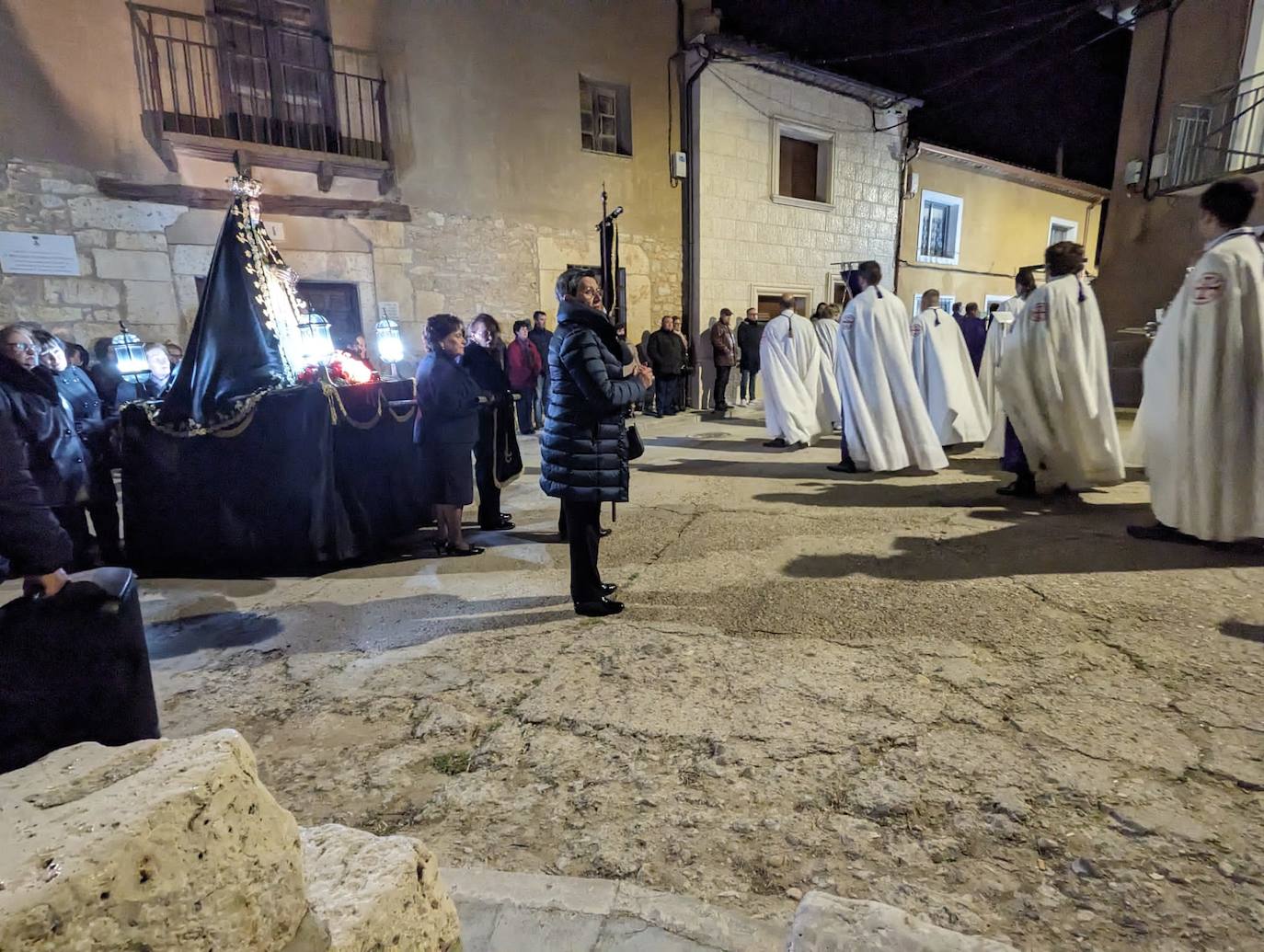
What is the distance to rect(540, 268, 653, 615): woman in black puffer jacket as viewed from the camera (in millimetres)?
3152

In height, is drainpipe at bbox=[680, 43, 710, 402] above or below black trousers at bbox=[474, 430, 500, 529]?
above

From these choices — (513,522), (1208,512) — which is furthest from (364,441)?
(1208,512)

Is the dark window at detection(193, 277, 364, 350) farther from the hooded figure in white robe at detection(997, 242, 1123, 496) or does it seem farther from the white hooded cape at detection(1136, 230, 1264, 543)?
the white hooded cape at detection(1136, 230, 1264, 543)

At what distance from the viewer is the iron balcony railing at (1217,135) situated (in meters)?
8.88

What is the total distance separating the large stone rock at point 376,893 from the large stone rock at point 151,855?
0.10 meters

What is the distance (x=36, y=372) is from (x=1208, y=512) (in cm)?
689

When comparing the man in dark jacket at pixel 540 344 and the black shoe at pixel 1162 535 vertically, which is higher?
the man in dark jacket at pixel 540 344

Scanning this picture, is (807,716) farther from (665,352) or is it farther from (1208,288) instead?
(665,352)

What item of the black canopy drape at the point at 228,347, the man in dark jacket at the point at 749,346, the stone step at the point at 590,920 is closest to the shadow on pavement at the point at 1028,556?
the stone step at the point at 590,920

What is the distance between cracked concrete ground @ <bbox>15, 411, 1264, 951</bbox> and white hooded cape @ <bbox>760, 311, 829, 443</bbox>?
14.4ft

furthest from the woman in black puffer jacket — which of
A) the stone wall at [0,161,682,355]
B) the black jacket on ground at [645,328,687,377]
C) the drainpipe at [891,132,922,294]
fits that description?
the drainpipe at [891,132,922,294]

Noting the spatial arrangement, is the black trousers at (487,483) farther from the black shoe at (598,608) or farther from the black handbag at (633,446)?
the black shoe at (598,608)

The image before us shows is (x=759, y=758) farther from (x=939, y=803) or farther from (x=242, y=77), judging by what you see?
(x=242, y=77)

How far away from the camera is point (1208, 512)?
3.83m
